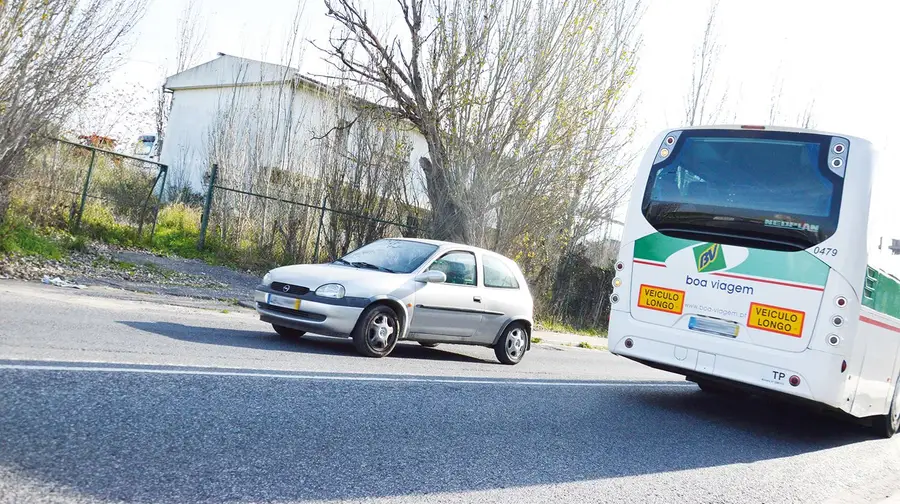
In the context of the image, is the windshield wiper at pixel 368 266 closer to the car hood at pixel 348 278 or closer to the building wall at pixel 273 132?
the car hood at pixel 348 278

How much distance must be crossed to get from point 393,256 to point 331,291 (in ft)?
5.14

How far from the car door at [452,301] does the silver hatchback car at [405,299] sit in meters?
0.01

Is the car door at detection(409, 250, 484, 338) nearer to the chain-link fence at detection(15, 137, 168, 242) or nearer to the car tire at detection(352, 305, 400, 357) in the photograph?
the car tire at detection(352, 305, 400, 357)

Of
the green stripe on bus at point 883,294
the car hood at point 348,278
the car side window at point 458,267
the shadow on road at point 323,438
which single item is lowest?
the shadow on road at point 323,438

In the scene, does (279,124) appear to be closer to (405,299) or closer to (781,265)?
(405,299)

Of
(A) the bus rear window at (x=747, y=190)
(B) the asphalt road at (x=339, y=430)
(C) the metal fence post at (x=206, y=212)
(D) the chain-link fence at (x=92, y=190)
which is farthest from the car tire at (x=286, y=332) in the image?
(C) the metal fence post at (x=206, y=212)

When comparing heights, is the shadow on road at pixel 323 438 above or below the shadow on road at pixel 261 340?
below

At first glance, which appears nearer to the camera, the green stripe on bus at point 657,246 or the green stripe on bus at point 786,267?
the green stripe on bus at point 786,267

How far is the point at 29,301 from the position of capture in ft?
35.6

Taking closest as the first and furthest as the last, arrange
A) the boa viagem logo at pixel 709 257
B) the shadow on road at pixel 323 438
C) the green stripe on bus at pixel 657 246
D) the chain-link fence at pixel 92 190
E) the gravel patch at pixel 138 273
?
the shadow on road at pixel 323 438, the boa viagem logo at pixel 709 257, the green stripe on bus at pixel 657 246, the gravel patch at pixel 138 273, the chain-link fence at pixel 92 190

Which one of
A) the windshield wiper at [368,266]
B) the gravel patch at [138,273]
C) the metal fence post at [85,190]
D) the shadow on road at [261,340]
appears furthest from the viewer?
the metal fence post at [85,190]

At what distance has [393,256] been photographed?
1200 centimetres

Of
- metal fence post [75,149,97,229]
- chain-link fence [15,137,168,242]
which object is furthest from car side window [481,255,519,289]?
metal fence post [75,149,97,229]

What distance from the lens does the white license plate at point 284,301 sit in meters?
10.8
